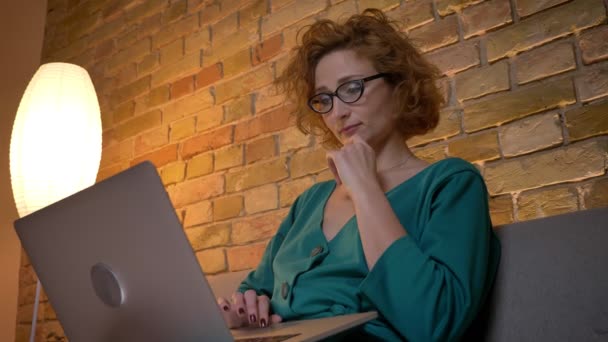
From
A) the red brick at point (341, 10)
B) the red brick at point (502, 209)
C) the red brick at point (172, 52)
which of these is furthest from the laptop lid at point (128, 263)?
the red brick at point (172, 52)

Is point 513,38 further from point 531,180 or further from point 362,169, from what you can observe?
point 362,169

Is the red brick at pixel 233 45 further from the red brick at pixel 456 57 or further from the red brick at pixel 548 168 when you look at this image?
the red brick at pixel 548 168

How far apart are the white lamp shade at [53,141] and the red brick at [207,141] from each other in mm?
358

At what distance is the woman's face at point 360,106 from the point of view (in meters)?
1.18

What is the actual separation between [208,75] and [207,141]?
0.97ft

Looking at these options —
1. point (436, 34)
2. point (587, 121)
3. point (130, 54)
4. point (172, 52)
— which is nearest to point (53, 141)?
point (172, 52)

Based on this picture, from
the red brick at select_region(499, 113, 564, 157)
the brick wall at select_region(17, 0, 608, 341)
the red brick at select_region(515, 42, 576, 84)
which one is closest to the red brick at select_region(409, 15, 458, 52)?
the brick wall at select_region(17, 0, 608, 341)

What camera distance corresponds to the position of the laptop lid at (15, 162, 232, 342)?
625mm

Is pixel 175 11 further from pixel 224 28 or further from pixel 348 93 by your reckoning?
pixel 348 93

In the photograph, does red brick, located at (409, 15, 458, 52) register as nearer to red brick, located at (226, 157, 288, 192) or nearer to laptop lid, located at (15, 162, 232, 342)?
red brick, located at (226, 157, 288, 192)

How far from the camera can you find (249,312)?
1100mm

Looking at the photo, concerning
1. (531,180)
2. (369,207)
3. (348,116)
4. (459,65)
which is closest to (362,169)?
(369,207)

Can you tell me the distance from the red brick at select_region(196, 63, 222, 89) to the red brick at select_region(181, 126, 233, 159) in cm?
23

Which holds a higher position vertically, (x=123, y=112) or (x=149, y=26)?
(x=149, y=26)
